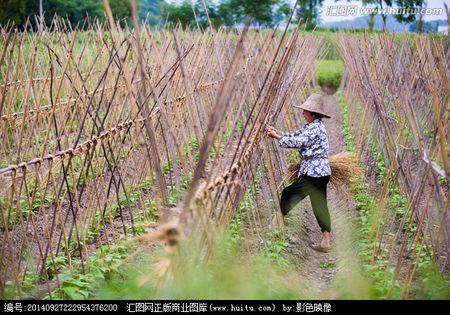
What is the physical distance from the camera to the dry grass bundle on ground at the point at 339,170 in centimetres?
492

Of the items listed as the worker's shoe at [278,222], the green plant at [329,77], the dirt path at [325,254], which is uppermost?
the worker's shoe at [278,222]

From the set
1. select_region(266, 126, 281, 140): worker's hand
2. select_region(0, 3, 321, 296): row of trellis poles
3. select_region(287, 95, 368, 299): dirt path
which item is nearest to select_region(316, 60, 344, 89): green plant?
select_region(0, 3, 321, 296): row of trellis poles

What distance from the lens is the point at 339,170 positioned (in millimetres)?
4949

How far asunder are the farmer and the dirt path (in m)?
0.17

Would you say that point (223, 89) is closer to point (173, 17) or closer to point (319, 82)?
point (319, 82)

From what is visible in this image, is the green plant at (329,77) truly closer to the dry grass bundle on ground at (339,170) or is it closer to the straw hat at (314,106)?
the dry grass bundle on ground at (339,170)

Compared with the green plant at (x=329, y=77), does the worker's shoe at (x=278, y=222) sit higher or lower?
higher

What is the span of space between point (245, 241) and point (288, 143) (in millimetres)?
938

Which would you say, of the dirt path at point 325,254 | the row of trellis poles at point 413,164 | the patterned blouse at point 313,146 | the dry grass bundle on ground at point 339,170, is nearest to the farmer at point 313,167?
the patterned blouse at point 313,146

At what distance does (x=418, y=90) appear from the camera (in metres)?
7.43

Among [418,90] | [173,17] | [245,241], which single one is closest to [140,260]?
[245,241]

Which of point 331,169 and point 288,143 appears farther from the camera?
point 331,169

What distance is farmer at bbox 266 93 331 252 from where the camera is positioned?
4449 millimetres

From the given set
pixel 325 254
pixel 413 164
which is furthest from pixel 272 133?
pixel 413 164
